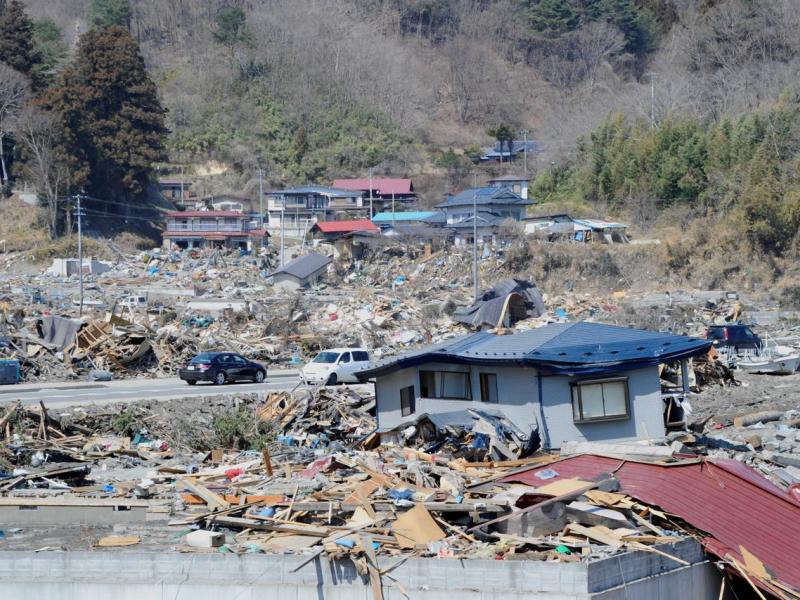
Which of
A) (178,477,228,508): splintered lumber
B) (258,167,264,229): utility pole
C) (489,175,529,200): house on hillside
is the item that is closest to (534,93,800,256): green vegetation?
(489,175,529,200): house on hillside

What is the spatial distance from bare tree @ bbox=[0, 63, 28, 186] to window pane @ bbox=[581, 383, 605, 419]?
187 ft

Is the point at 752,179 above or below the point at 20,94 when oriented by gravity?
below

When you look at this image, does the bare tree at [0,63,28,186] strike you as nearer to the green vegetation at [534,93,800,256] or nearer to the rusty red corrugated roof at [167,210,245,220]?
the rusty red corrugated roof at [167,210,245,220]

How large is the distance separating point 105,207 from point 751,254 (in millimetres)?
36361

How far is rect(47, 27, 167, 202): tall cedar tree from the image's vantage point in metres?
68.5

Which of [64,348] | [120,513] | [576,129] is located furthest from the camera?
[576,129]

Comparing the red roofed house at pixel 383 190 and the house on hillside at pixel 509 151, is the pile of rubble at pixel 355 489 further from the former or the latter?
the house on hillside at pixel 509 151

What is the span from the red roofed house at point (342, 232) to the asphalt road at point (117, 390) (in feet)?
93.4

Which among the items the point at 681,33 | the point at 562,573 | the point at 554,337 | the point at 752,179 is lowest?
the point at 562,573

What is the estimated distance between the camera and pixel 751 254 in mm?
54500

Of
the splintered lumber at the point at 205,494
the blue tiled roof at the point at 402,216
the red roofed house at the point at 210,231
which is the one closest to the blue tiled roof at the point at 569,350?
the splintered lumber at the point at 205,494

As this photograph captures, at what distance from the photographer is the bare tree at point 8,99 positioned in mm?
69500

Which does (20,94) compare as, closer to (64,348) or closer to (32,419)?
(64,348)

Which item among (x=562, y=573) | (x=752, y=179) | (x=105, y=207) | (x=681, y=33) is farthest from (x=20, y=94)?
(x=562, y=573)
